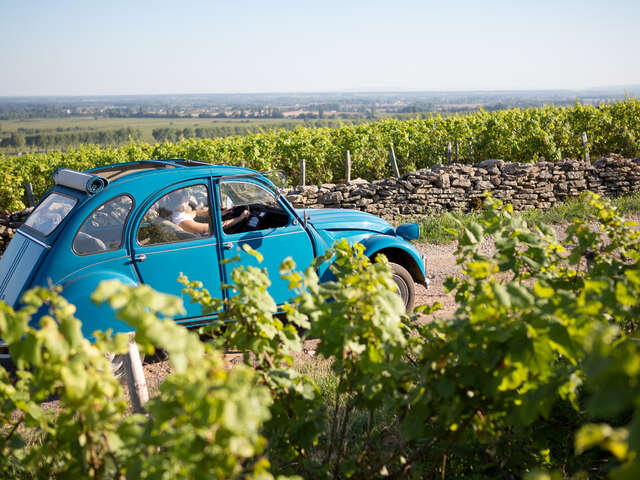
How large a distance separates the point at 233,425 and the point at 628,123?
64.4 feet

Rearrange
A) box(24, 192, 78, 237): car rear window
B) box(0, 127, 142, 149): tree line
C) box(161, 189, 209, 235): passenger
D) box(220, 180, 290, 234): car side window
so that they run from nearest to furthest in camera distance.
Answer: box(24, 192, 78, 237): car rear window, box(161, 189, 209, 235): passenger, box(220, 180, 290, 234): car side window, box(0, 127, 142, 149): tree line

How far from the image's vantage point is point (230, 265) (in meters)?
4.86

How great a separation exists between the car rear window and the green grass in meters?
6.65

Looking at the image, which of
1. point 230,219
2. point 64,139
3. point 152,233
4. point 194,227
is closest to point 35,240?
point 152,233

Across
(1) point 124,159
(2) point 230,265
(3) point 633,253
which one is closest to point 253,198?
(2) point 230,265

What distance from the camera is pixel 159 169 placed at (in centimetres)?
470

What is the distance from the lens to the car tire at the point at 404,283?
5.68 metres

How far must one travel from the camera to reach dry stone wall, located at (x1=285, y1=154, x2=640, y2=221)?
37.6ft

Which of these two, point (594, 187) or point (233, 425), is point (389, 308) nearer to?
point (233, 425)

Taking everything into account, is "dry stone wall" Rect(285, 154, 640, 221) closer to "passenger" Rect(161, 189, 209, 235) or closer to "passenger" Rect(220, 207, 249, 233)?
Result: "passenger" Rect(220, 207, 249, 233)

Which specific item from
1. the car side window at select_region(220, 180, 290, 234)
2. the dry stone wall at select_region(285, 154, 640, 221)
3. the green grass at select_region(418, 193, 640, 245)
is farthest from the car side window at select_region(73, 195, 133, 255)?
the dry stone wall at select_region(285, 154, 640, 221)

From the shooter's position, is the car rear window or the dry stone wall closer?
the car rear window

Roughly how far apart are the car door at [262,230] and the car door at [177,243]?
Result: 146mm

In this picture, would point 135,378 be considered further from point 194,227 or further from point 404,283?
point 404,283
